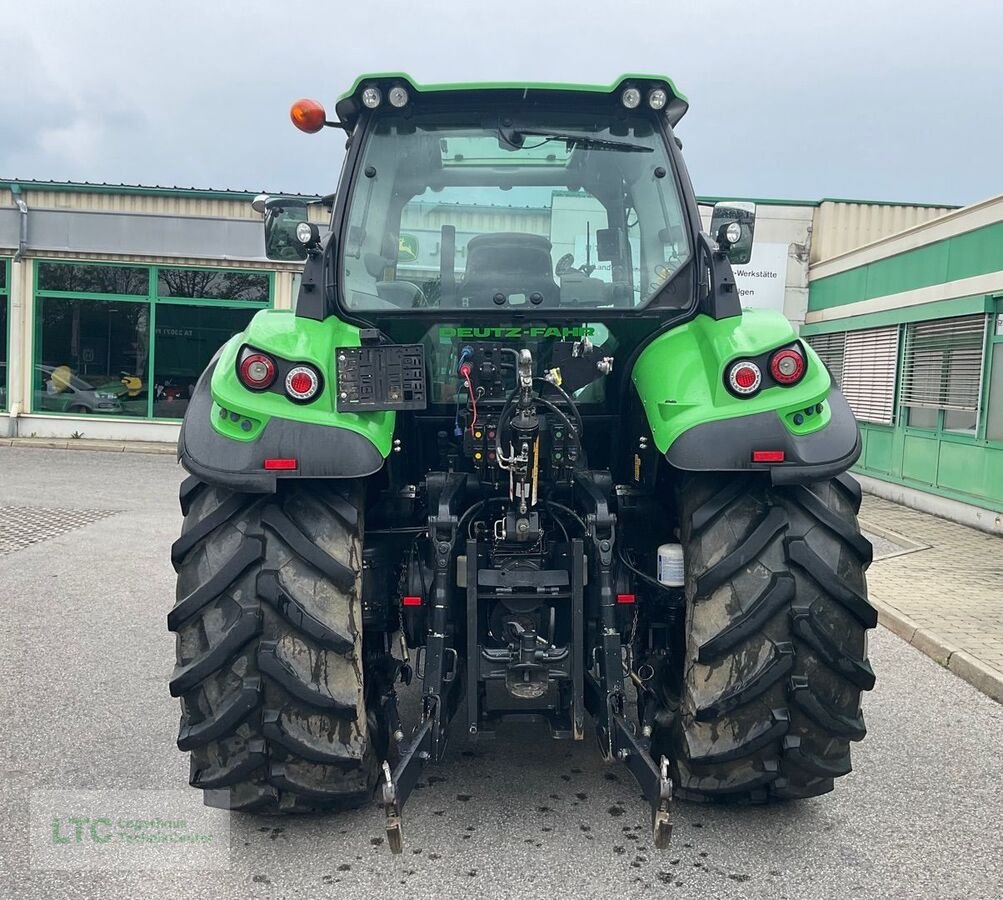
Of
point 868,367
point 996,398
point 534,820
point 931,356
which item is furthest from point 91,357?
point 534,820

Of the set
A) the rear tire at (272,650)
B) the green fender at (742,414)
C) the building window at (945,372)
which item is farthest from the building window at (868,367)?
the rear tire at (272,650)

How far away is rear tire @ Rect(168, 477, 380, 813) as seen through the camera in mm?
2955

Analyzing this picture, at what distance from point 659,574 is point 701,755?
61 cm

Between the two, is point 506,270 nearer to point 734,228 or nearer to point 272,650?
point 734,228

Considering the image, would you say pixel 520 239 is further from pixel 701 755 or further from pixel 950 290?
pixel 950 290

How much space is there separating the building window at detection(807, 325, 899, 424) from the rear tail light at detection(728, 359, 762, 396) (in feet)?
33.1

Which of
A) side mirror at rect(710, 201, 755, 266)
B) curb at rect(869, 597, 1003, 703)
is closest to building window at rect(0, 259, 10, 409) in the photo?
curb at rect(869, 597, 1003, 703)

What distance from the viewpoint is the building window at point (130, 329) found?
17609 millimetres

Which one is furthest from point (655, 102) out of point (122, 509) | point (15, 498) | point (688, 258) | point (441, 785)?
point (15, 498)

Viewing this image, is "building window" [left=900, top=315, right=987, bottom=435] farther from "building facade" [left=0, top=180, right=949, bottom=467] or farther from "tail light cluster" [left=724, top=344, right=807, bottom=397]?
"tail light cluster" [left=724, top=344, right=807, bottom=397]

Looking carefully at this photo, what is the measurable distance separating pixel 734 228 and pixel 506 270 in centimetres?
84

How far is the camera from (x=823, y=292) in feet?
53.6

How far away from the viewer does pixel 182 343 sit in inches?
701

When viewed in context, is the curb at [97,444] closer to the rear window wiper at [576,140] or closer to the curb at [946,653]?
the curb at [946,653]
